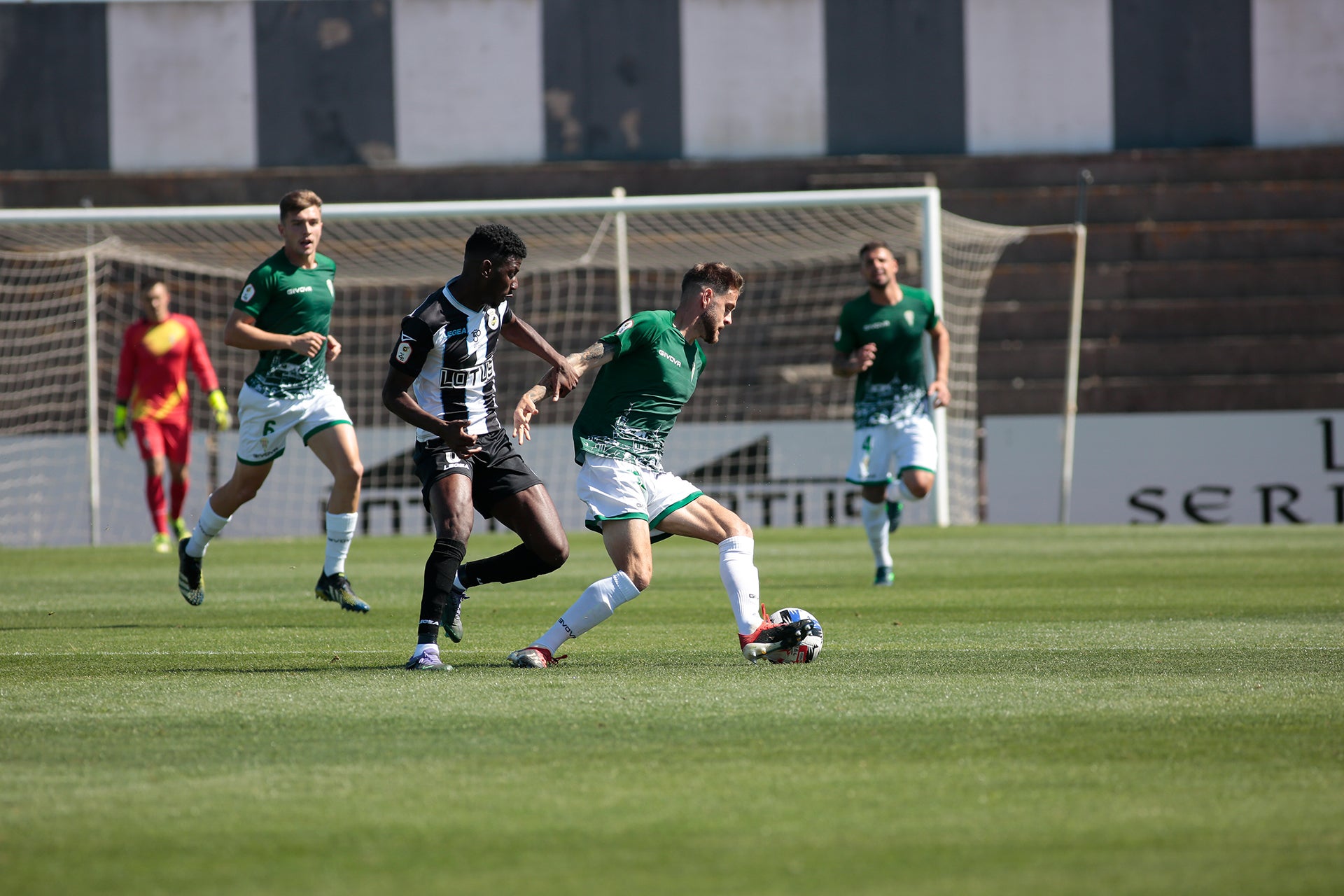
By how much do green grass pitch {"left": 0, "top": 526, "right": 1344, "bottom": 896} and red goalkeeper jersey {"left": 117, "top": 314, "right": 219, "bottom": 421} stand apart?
5952 millimetres

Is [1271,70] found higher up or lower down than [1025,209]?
higher up

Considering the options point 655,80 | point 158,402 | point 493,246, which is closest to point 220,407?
point 158,402

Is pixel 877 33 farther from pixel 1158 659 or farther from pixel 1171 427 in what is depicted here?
pixel 1158 659

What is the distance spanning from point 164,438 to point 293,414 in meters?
6.51

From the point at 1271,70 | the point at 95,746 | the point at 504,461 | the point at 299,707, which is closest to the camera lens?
the point at 95,746

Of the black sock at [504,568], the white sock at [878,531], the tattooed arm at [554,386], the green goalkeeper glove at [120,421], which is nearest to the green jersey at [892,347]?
the white sock at [878,531]

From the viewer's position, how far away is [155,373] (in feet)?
44.9

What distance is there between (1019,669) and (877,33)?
17941 millimetres

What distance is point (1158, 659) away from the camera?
5855 mm

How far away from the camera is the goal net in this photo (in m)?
16.1

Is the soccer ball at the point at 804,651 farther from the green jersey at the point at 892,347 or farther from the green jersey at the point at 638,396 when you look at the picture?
the green jersey at the point at 892,347

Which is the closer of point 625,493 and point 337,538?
point 625,493

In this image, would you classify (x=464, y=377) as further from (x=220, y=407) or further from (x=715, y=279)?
(x=220, y=407)

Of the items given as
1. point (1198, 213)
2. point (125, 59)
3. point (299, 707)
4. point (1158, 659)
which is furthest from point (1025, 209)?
point (299, 707)
